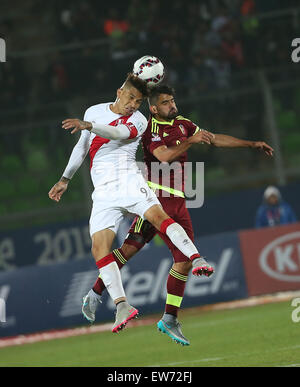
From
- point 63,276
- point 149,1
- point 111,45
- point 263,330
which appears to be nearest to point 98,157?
point 263,330

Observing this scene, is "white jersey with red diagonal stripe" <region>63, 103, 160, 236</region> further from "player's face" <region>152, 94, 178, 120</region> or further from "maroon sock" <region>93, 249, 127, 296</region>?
"maroon sock" <region>93, 249, 127, 296</region>

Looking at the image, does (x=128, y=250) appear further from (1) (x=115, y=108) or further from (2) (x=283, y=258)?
(2) (x=283, y=258)

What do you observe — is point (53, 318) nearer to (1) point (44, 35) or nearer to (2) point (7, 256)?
(2) point (7, 256)

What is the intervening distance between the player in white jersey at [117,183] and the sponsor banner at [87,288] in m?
7.25

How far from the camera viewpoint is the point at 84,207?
1864 cm

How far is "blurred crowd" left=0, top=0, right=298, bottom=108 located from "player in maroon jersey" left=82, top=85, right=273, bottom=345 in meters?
9.07

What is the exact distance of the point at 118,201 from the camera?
9211mm

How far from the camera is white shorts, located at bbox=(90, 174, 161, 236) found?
9.11 metres

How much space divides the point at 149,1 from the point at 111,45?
2.07m

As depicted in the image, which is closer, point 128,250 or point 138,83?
point 138,83

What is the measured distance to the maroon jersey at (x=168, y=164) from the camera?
9.60 meters

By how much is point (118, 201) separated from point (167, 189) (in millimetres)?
824

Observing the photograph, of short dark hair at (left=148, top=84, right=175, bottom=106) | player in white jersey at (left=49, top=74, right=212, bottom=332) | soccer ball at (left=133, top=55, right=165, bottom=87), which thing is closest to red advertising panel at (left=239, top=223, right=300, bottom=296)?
player in white jersey at (left=49, top=74, right=212, bottom=332)

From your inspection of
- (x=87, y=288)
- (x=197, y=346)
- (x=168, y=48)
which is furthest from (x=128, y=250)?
(x=168, y=48)
